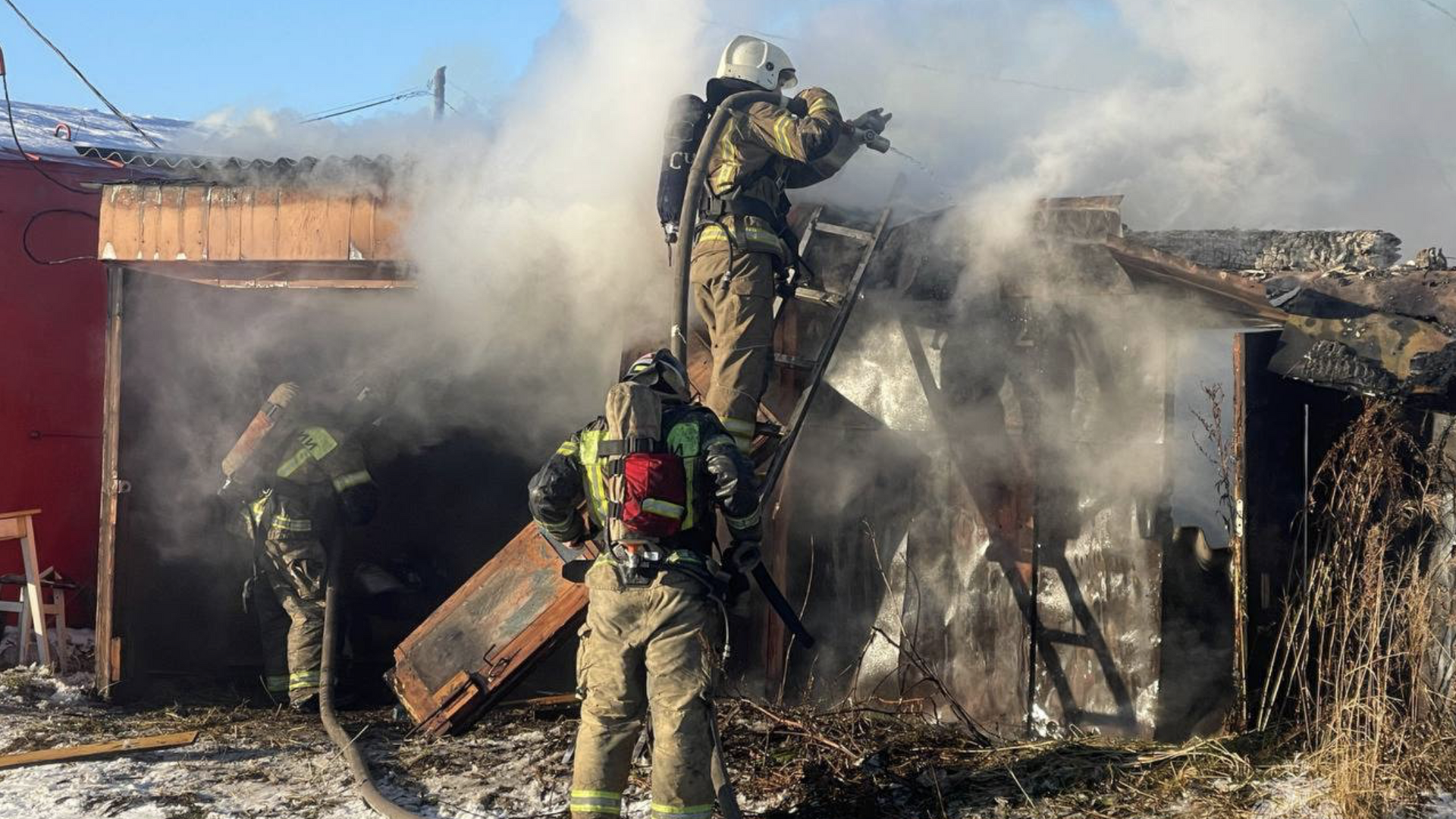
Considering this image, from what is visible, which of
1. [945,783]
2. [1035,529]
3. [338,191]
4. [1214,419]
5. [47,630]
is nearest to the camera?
[945,783]

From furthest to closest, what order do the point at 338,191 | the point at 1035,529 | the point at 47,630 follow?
the point at 47,630
the point at 338,191
the point at 1035,529

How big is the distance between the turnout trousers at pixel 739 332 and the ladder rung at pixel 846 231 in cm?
54

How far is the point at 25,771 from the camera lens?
513cm

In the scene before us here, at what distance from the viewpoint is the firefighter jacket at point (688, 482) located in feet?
14.2

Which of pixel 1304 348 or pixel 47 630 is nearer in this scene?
pixel 1304 348

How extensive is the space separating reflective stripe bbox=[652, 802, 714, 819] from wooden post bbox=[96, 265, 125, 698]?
4205 millimetres

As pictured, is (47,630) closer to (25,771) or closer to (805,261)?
(25,771)

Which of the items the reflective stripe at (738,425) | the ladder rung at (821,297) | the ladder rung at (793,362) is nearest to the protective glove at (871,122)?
the ladder rung at (821,297)

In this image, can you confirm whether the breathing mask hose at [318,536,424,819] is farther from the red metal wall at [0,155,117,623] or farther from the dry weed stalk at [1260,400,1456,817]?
the dry weed stalk at [1260,400,1456,817]

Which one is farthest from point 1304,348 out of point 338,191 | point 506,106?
point 338,191

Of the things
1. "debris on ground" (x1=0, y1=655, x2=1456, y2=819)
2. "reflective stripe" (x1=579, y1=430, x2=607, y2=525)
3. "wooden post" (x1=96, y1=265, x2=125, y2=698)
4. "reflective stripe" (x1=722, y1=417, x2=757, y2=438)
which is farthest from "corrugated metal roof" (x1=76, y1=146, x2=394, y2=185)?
"debris on ground" (x1=0, y1=655, x2=1456, y2=819)

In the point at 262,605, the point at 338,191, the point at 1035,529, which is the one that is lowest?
the point at 262,605

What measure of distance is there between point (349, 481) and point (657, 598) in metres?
3.30

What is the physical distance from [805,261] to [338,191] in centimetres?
291
